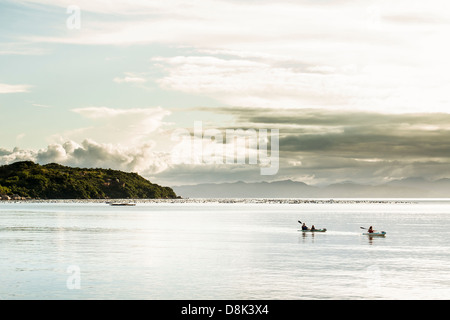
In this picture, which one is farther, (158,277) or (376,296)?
(158,277)

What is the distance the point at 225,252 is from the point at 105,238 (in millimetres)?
26832

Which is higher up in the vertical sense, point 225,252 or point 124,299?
point 225,252

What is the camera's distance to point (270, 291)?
42250 millimetres
